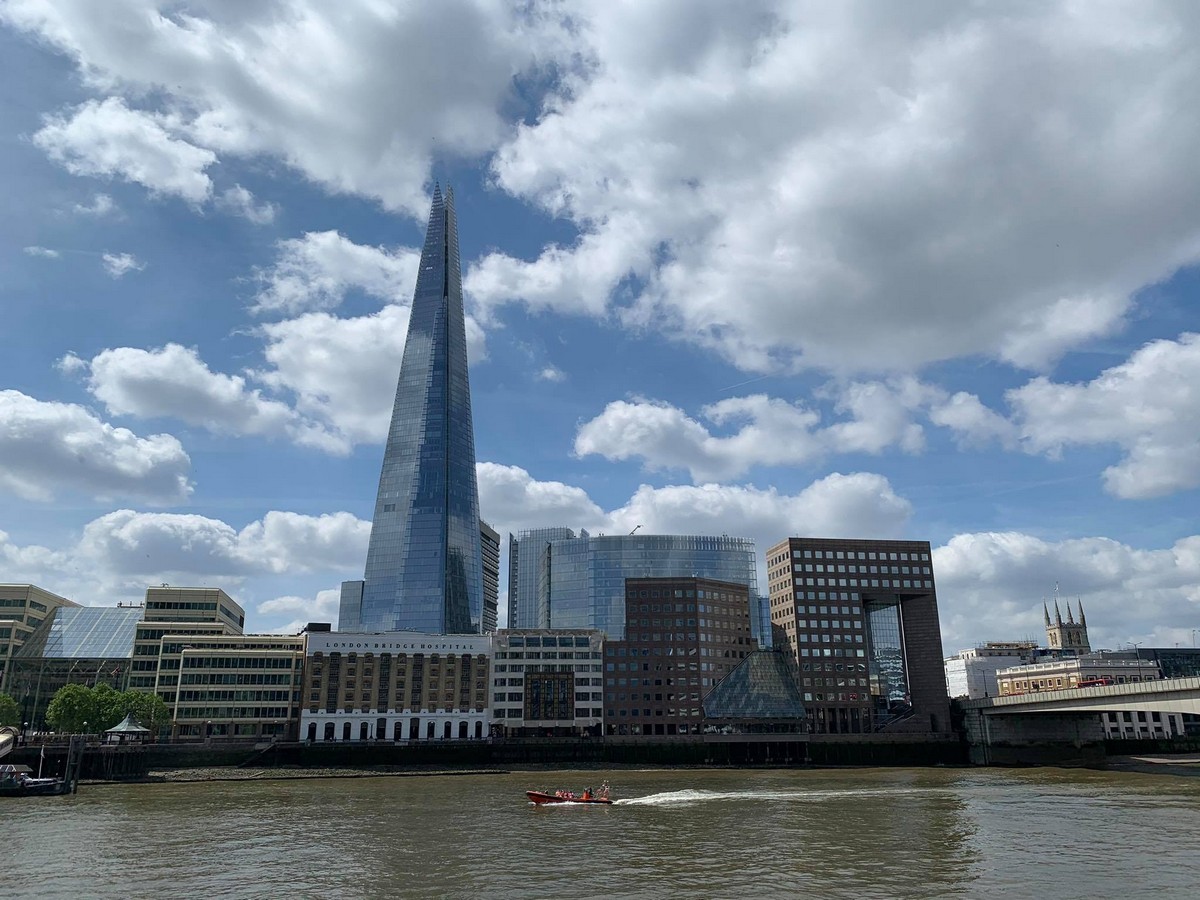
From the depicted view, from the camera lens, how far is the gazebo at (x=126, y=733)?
436 ft

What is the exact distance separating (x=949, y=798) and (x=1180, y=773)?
187ft

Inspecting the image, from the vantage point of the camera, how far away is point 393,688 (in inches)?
7096

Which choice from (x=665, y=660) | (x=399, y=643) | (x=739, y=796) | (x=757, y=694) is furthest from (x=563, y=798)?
(x=757, y=694)

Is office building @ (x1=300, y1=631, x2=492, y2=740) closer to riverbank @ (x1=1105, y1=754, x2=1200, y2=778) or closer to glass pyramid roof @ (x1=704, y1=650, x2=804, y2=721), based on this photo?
glass pyramid roof @ (x1=704, y1=650, x2=804, y2=721)

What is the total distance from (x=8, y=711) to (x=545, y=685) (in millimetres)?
93410

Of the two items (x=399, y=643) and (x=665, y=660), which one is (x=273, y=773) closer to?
(x=399, y=643)

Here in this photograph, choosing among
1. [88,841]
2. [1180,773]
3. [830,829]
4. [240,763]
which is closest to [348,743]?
[240,763]

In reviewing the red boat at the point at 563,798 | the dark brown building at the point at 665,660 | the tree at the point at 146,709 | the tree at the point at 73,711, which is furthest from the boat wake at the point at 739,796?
the tree at the point at 146,709

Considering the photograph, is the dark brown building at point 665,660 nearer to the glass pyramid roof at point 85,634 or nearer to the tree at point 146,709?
the tree at point 146,709

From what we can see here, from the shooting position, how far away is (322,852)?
6128cm

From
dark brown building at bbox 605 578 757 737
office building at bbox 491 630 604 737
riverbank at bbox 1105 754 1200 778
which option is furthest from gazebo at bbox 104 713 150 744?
riverbank at bbox 1105 754 1200 778

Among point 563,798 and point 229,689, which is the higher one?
point 229,689

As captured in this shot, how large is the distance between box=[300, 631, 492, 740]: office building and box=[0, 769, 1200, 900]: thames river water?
69122mm

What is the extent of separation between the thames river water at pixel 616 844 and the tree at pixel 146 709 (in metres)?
45.8
